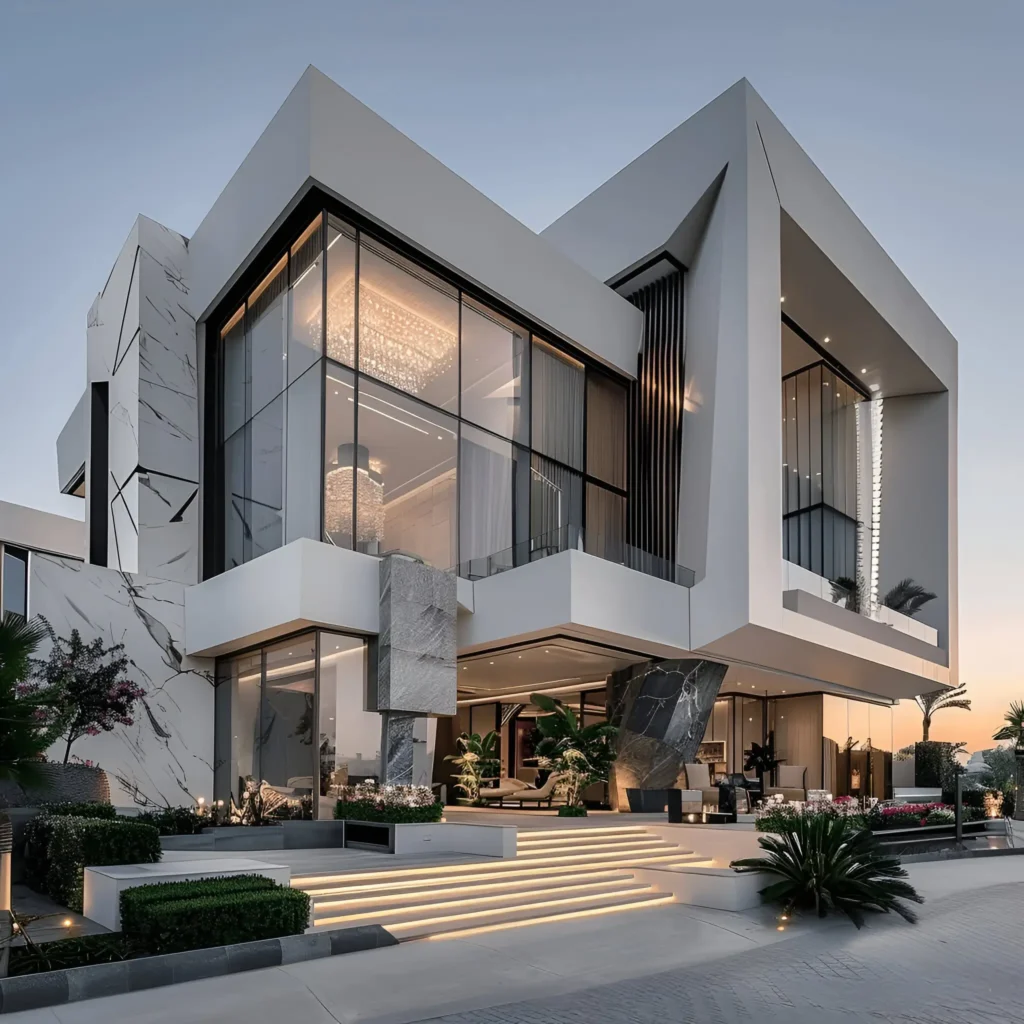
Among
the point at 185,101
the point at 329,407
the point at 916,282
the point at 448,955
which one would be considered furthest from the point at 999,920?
the point at 916,282

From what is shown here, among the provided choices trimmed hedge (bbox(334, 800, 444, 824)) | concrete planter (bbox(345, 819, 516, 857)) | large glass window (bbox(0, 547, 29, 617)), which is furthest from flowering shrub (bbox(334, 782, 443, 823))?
large glass window (bbox(0, 547, 29, 617))

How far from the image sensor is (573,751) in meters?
21.9

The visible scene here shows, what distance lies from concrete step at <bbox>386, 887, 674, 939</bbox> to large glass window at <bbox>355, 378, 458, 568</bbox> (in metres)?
8.58

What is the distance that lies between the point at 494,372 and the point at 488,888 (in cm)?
1290

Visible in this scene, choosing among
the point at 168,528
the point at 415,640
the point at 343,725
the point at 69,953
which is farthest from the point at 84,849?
the point at 168,528

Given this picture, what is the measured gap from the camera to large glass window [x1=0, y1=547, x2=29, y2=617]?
19.1 meters

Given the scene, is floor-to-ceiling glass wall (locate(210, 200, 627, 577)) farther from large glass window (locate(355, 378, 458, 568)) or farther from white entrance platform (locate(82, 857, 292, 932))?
white entrance platform (locate(82, 857, 292, 932))

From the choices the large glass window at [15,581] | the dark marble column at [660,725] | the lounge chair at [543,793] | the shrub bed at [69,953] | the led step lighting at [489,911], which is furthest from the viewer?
the lounge chair at [543,793]

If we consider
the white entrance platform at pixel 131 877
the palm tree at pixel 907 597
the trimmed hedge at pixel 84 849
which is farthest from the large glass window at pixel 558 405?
the white entrance platform at pixel 131 877

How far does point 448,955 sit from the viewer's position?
979 centimetres

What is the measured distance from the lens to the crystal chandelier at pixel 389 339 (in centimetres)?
1970

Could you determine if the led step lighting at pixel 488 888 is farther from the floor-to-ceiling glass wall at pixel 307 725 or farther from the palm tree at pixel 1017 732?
the palm tree at pixel 1017 732

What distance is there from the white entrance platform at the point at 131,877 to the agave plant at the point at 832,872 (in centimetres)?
624

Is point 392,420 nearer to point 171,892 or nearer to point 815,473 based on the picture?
point 171,892
